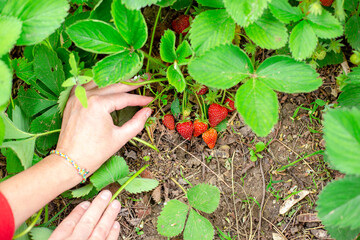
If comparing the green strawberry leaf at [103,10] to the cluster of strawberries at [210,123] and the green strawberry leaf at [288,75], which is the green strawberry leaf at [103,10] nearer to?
the cluster of strawberries at [210,123]

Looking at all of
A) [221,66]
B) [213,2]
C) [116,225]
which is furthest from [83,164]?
[213,2]

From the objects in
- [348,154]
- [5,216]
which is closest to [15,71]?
[5,216]

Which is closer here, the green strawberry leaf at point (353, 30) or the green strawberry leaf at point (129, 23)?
the green strawberry leaf at point (129, 23)

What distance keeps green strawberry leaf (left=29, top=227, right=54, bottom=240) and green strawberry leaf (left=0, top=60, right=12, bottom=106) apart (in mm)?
793

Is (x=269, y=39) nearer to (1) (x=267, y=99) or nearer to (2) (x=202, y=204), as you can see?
(1) (x=267, y=99)

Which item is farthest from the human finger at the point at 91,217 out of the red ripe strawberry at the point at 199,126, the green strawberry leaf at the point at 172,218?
the red ripe strawberry at the point at 199,126

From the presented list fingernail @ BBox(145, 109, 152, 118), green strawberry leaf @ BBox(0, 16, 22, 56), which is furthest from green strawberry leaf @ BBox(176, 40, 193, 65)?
green strawberry leaf @ BBox(0, 16, 22, 56)

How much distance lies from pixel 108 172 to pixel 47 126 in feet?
1.17

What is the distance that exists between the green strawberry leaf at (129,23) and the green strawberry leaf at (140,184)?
69 cm

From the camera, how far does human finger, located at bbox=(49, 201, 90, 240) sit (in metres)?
1.49

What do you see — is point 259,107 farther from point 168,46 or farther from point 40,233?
point 40,233

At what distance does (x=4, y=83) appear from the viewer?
3.29ft

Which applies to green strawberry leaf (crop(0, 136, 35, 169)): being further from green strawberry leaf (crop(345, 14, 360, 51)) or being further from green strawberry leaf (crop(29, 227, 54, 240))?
green strawberry leaf (crop(345, 14, 360, 51))

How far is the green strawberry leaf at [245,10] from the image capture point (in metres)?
1.09
